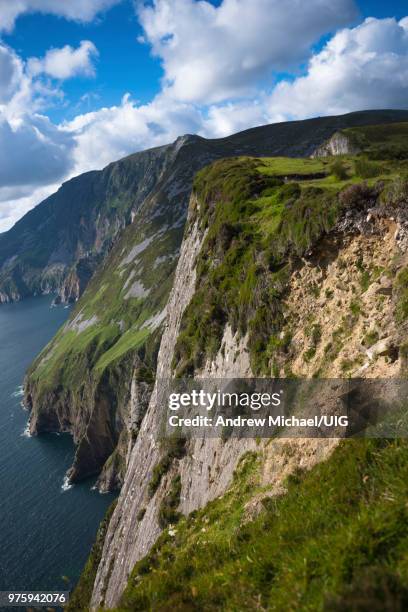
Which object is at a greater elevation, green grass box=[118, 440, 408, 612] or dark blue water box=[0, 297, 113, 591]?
green grass box=[118, 440, 408, 612]

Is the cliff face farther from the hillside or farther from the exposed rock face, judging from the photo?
the exposed rock face

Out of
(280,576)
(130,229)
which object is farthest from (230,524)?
(130,229)

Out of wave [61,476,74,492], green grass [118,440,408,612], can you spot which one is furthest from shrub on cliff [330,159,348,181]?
wave [61,476,74,492]

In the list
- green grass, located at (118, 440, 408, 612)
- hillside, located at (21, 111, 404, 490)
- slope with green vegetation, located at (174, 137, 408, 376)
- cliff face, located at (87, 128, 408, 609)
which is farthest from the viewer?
hillside, located at (21, 111, 404, 490)

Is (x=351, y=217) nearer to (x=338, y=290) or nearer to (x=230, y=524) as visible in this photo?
(x=338, y=290)

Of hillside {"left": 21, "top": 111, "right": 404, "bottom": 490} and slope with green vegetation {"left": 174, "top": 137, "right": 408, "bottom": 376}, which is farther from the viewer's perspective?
hillside {"left": 21, "top": 111, "right": 404, "bottom": 490}

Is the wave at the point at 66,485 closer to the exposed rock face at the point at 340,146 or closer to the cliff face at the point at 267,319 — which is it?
the cliff face at the point at 267,319
